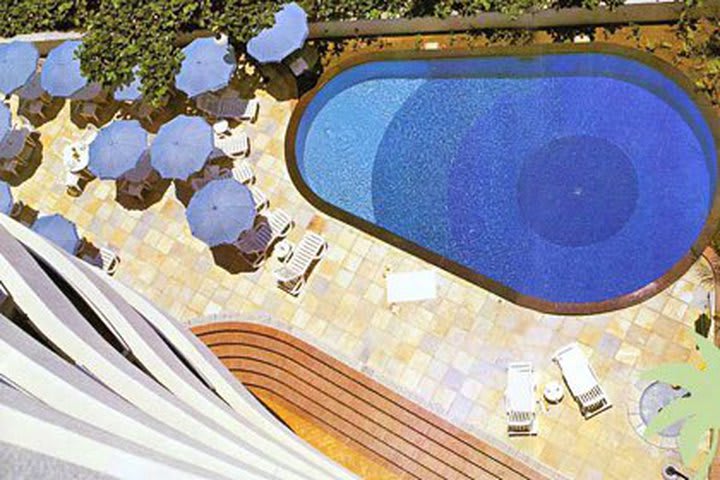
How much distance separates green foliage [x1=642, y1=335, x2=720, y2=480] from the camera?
43.8ft

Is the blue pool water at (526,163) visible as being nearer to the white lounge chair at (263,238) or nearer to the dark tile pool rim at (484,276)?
the dark tile pool rim at (484,276)

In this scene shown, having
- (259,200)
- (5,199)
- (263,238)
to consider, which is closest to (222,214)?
(263,238)

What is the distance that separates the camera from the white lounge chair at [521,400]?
45.5ft

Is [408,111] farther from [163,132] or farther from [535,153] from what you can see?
[163,132]

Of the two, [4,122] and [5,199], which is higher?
[4,122]

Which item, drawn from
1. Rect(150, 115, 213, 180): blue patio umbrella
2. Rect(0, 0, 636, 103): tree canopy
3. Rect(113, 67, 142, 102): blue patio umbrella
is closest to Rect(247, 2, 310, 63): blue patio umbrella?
Rect(0, 0, 636, 103): tree canopy

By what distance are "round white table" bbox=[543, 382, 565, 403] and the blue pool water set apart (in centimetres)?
162

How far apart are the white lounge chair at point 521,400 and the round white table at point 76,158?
32.0ft

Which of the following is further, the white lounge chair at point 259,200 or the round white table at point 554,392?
the white lounge chair at point 259,200

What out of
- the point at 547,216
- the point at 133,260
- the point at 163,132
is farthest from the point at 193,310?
the point at 547,216

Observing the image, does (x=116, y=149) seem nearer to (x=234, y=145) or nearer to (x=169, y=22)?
(x=234, y=145)

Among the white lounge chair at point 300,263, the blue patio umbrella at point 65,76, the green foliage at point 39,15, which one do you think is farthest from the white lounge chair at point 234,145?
the green foliage at point 39,15

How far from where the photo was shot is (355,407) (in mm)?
14719

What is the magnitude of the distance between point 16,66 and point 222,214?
6271mm
